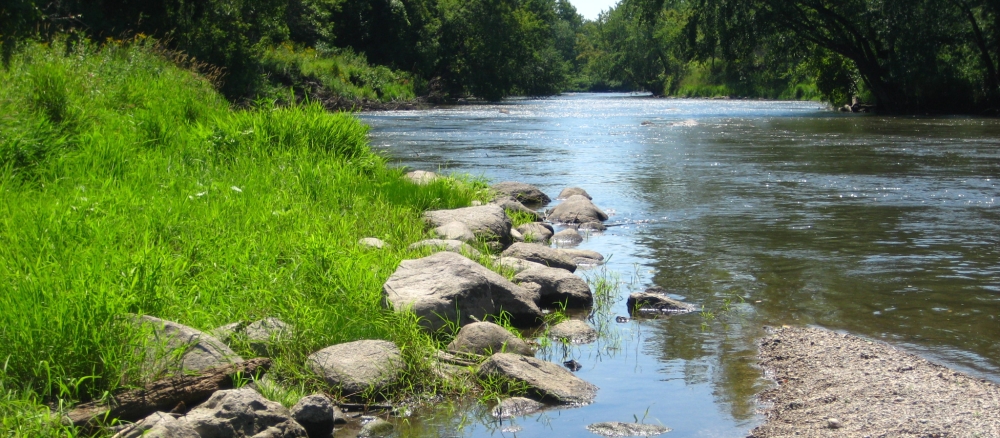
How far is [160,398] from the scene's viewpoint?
3.72 m

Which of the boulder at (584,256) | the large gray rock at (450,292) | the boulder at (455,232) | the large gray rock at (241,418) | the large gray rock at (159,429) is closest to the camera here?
the large gray rock at (159,429)

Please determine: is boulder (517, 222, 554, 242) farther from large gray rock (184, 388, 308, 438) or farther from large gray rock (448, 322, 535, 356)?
large gray rock (184, 388, 308, 438)

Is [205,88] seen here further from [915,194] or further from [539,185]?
[915,194]

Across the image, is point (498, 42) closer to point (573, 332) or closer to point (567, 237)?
point (567, 237)

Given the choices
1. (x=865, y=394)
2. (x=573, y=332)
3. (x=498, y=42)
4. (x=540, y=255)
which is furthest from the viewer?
(x=498, y=42)

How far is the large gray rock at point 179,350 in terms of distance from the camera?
385 cm

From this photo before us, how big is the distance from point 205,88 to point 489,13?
3642 centimetres

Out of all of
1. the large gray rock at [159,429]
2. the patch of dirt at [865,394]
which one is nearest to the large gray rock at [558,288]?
the patch of dirt at [865,394]

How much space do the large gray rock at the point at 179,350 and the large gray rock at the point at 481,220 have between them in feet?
11.4

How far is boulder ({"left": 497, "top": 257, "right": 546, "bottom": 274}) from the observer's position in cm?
632

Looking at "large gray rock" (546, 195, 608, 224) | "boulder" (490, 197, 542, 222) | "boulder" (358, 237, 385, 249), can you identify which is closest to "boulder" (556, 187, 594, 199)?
"large gray rock" (546, 195, 608, 224)

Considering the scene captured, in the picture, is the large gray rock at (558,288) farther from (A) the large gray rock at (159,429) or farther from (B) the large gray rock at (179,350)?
(A) the large gray rock at (159,429)

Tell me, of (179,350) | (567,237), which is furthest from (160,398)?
(567,237)

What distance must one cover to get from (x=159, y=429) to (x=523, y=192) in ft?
26.2
